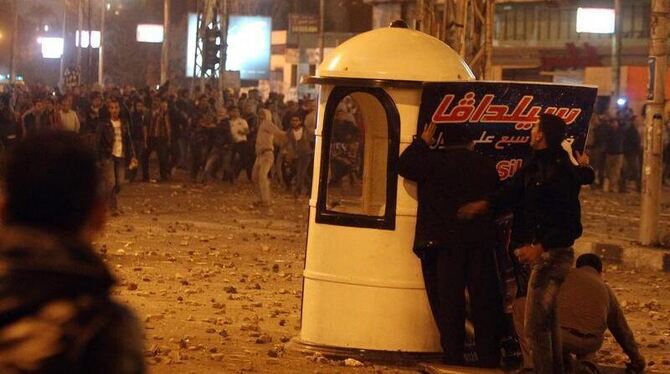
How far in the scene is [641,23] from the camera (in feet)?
176

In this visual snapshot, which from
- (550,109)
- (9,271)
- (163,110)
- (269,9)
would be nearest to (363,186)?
(550,109)

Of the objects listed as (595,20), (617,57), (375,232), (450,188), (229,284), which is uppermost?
(595,20)

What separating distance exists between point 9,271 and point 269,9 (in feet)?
268

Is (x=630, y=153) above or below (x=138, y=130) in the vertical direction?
below

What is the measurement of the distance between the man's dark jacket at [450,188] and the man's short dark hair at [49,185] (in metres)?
5.87

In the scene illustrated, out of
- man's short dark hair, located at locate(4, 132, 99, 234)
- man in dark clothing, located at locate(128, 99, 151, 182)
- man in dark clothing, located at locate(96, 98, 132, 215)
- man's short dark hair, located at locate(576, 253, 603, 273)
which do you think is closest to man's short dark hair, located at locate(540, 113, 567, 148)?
man's short dark hair, located at locate(576, 253, 603, 273)

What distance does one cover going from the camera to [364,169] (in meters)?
9.95

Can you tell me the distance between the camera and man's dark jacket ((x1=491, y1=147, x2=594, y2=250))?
7.86m

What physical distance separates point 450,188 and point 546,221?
37.6 inches

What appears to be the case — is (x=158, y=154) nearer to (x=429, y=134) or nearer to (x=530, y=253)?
(x=429, y=134)

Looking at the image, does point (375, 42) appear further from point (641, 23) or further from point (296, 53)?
point (296, 53)

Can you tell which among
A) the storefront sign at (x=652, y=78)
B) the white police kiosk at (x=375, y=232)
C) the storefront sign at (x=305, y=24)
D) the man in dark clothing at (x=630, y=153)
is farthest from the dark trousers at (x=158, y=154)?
the storefront sign at (x=305, y=24)

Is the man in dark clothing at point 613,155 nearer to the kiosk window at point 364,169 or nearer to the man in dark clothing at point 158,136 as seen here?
the man in dark clothing at point 158,136

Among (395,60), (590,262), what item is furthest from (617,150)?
(395,60)
